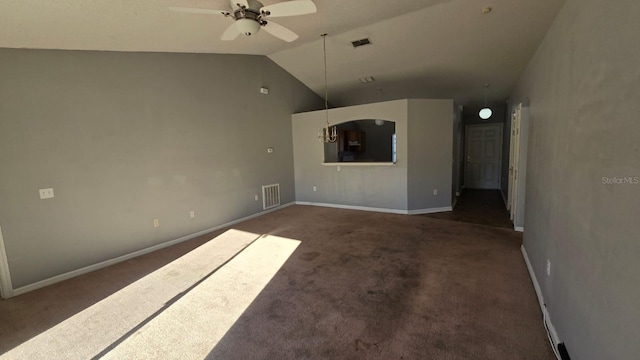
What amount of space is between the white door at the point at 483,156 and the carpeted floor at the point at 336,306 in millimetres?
5029

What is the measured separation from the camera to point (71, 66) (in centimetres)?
309

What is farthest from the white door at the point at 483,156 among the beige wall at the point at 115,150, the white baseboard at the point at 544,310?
the beige wall at the point at 115,150

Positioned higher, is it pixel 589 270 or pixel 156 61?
pixel 156 61

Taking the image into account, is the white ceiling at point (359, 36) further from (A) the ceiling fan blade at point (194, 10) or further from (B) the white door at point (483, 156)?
(B) the white door at point (483, 156)

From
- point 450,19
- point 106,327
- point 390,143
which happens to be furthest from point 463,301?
point 390,143

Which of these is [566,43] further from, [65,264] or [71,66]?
[65,264]

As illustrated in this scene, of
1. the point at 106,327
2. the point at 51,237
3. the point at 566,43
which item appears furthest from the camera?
the point at 51,237

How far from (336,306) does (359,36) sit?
4057mm

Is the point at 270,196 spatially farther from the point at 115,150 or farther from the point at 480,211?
the point at 480,211

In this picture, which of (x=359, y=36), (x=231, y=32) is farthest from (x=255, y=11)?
(x=359, y=36)

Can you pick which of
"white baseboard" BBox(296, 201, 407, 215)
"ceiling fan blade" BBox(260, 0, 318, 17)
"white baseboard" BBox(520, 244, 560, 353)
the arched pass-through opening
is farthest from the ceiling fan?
the arched pass-through opening

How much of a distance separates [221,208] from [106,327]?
108 inches

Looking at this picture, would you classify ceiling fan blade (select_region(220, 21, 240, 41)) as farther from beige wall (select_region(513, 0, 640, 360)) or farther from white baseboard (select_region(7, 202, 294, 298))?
white baseboard (select_region(7, 202, 294, 298))

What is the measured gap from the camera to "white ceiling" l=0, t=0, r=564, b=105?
7.97 feet
